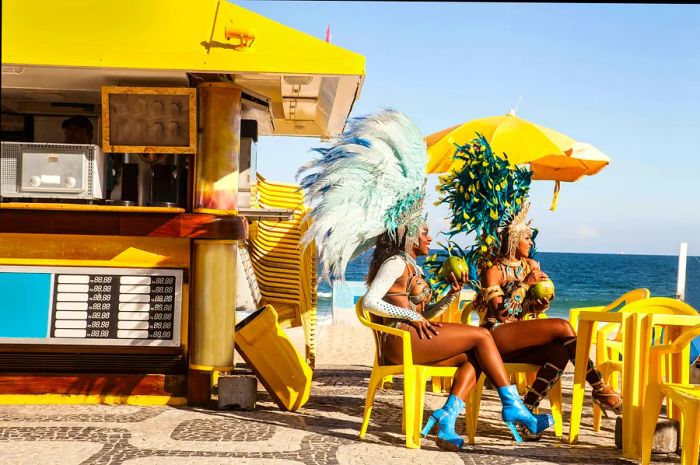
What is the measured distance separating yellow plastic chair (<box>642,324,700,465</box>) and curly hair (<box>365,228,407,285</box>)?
168 cm

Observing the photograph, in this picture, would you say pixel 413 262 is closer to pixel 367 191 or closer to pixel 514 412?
pixel 367 191

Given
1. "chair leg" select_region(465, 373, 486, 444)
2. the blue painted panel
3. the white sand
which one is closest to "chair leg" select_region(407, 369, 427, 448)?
"chair leg" select_region(465, 373, 486, 444)

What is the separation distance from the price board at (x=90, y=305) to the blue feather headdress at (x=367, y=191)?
4.65 ft

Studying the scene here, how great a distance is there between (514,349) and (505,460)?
38.1 inches

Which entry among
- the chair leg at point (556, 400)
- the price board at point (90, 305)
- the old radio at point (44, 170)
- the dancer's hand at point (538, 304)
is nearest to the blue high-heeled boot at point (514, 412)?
the chair leg at point (556, 400)

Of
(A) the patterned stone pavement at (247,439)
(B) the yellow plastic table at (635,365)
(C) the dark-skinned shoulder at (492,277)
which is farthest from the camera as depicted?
(C) the dark-skinned shoulder at (492,277)

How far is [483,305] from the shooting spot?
6.20 meters

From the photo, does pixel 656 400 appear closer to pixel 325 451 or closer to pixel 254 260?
pixel 325 451

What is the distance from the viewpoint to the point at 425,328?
5414 millimetres

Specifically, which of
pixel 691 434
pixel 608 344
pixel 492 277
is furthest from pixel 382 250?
pixel 608 344

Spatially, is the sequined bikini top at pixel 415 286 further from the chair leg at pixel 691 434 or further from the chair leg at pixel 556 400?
the chair leg at pixel 691 434

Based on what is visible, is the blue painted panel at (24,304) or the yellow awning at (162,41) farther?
the blue painted panel at (24,304)

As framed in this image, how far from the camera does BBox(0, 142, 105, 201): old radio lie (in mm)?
6359

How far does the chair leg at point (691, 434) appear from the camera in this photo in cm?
424
